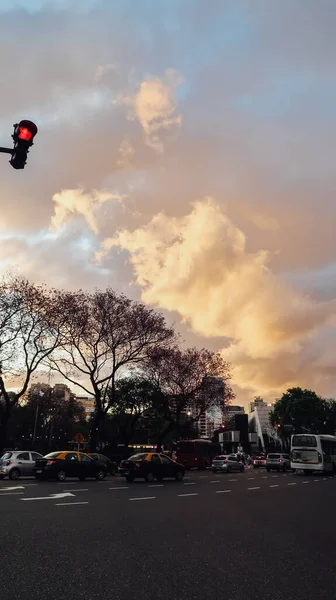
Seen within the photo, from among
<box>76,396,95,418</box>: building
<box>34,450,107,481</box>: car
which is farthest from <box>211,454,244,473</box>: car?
<box>76,396,95,418</box>: building

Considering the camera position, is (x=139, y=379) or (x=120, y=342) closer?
(x=120, y=342)

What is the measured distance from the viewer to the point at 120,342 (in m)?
35.8

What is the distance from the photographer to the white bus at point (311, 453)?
1361 inches

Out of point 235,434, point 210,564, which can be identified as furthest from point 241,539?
point 235,434

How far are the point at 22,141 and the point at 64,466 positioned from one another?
19696 millimetres

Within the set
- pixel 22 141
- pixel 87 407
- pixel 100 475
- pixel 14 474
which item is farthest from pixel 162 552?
pixel 87 407

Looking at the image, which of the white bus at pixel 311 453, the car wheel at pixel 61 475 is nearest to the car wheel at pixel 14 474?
the car wheel at pixel 61 475

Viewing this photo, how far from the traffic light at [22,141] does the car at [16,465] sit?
21.7m

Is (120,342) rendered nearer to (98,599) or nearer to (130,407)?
(130,407)

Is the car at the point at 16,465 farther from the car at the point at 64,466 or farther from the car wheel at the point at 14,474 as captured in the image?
the car at the point at 64,466

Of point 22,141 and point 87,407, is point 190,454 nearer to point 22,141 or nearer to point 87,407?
point 22,141

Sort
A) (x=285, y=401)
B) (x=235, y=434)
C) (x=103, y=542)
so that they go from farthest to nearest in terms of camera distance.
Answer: (x=235, y=434) → (x=285, y=401) → (x=103, y=542)

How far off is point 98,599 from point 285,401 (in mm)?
88035

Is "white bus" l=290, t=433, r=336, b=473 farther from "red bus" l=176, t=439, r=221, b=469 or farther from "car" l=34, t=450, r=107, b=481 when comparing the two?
"car" l=34, t=450, r=107, b=481
